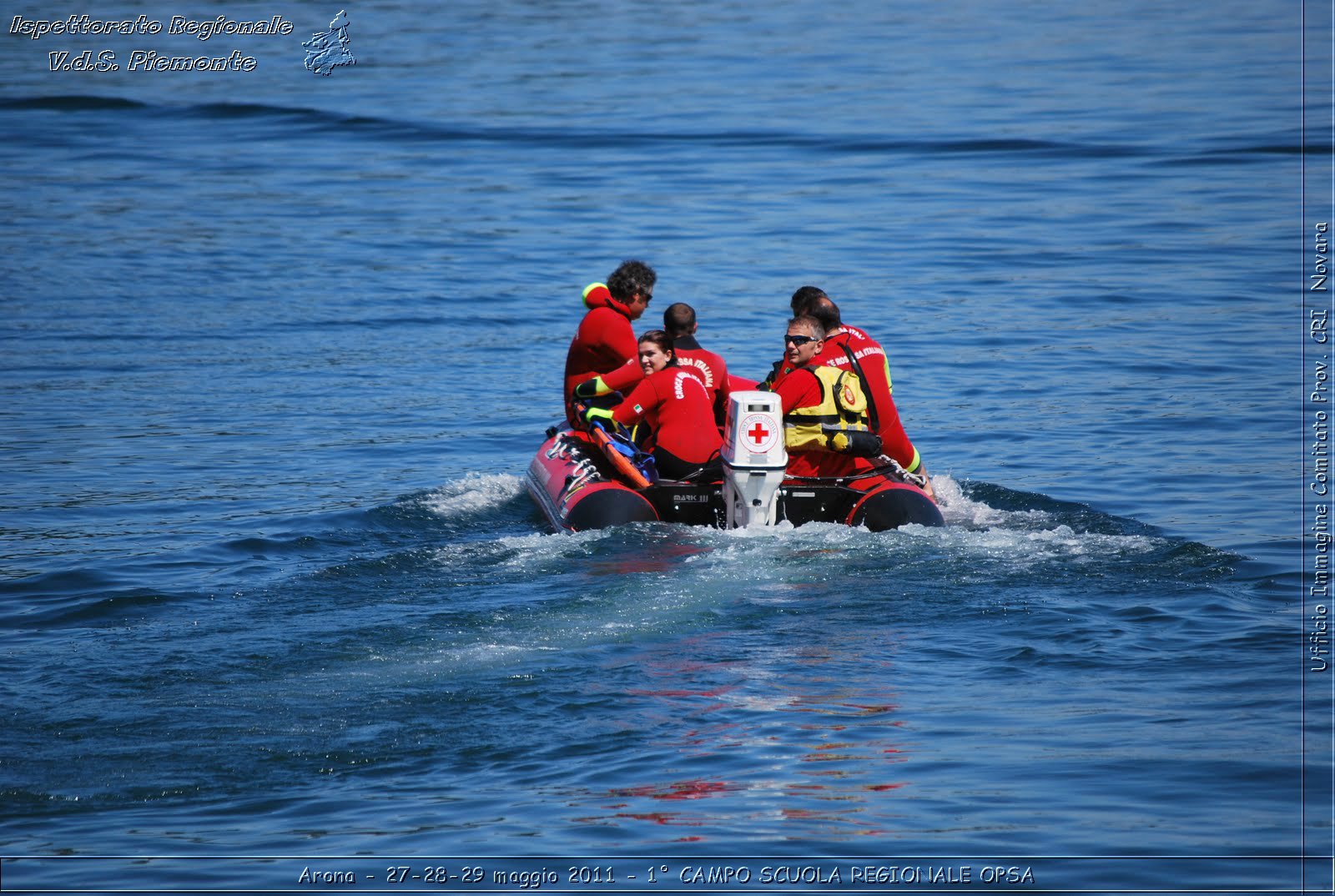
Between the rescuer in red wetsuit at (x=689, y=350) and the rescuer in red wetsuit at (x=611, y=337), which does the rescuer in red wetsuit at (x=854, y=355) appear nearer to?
the rescuer in red wetsuit at (x=689, y=350)

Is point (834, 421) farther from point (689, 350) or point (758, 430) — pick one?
point (689, 350)

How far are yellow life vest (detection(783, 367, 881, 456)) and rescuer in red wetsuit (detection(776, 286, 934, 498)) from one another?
0.53ft

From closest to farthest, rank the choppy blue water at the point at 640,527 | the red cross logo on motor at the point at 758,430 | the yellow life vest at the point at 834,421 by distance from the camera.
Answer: the choppy blue water at the point at 640,527 → the red cross logo on motor at the point at 758,430 → the yellow life vest at the point at 834,421

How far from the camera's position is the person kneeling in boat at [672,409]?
9.71 metres

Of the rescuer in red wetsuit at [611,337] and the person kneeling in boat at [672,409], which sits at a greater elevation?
the rescuer in red wetsuit at [611,337]

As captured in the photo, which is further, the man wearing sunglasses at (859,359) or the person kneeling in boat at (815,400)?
the man wearing sunglasses at (859,359)

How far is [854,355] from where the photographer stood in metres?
9.67

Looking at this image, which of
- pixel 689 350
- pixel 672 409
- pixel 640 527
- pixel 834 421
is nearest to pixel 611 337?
pixel 689 350

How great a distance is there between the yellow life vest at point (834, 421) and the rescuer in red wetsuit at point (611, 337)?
135 centimetres

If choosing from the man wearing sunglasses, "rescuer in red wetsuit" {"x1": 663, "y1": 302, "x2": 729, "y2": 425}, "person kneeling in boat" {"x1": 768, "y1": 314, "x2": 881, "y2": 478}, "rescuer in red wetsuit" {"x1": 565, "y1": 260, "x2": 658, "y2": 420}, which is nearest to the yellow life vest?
"person kneeling in boat" {"x1": 768, "y1": 314, "x2": 881, "y2": 478}

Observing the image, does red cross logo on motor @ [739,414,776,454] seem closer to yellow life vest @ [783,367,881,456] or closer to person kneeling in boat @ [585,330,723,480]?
yellow life vest @ [783,367,881,456]

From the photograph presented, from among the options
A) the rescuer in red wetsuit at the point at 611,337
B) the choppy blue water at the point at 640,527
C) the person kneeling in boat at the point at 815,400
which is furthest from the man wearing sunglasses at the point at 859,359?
the rescuer in red wetsuit at the point at 611,337

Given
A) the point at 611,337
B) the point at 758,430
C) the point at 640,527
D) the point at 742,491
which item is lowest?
the point at 640,527

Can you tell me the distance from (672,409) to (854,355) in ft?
3.83
